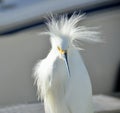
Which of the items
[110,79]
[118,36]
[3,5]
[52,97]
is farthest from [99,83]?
[52,97]

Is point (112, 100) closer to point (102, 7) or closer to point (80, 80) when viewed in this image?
point (102, 7)

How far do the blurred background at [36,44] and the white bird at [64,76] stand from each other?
3.00ft

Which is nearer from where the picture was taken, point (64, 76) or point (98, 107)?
point (64, 76)

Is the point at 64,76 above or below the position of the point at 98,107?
above

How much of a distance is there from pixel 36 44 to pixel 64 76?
1.21m

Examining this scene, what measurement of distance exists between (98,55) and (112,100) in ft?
1.33

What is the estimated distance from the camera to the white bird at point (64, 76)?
296 cm

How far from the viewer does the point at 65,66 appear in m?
2.93

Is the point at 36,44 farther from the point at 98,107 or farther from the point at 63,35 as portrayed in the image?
the point at 63,35

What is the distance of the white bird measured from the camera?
2.96 metres

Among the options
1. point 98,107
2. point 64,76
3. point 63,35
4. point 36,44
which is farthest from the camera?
point 36,44

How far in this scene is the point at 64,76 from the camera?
2957mm

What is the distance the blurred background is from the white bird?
0.91 metres

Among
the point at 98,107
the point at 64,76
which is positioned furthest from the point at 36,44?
the point at 64,76
